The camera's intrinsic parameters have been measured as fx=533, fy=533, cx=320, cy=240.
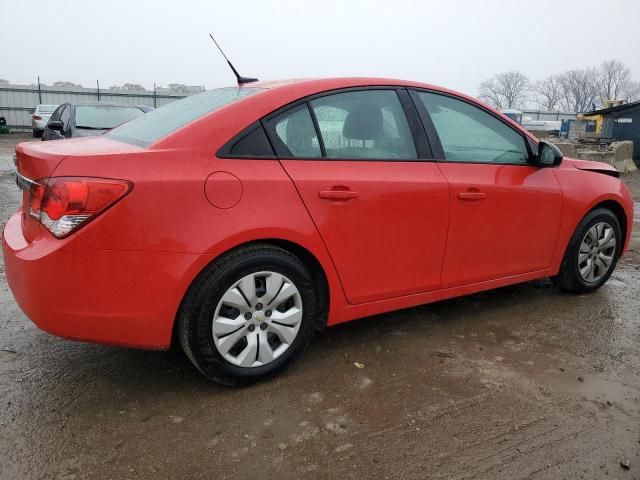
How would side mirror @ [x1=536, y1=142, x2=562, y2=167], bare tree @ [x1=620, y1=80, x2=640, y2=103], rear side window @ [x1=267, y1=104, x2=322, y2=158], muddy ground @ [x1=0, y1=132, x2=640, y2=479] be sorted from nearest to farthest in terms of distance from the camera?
muddy ground @ [x1=0, y1=132, x2=640, y2=479]
rear side window @ [x1=267, y1=104, x2=322, y2=158]
side mirror @ [x1=536, y1=142, x2=562, y2=167]
bare tree @ [x1=620, y1=80, x2=640, y2=103]

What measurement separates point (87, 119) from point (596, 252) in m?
7.86

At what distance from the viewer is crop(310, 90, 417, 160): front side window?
2.82m

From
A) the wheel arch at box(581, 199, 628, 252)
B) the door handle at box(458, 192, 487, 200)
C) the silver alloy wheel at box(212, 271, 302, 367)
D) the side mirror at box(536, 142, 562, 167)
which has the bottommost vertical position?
the silver alloy wheel at box(212, 271, 302, 367)

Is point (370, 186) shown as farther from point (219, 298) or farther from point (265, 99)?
point (219, 298)

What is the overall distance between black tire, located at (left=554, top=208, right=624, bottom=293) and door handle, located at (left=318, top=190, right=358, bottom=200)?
2047 millimetres

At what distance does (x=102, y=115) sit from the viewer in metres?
8.99

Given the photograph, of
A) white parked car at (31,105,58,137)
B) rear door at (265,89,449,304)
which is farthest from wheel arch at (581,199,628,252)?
white parked car at (31,105,58,137)

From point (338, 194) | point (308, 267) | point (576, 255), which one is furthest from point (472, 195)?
point (576, 255)

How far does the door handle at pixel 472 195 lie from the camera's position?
10.3 feet

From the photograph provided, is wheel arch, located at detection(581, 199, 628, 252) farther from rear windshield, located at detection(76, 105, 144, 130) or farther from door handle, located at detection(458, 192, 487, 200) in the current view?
rear windshield, located at detection(76, 105, 144, 130)

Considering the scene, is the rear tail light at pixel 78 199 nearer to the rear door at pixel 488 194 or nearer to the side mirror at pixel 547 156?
the rear door at pixel 488 194

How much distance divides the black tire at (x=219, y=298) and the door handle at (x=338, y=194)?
0.34 meters

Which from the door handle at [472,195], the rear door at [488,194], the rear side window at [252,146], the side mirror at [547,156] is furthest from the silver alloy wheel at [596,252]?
the rear side window at [252,146]

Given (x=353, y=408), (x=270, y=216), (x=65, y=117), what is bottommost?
(x=353, y=408)
